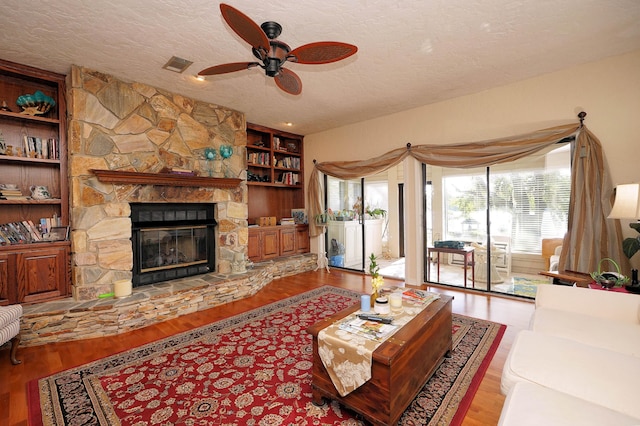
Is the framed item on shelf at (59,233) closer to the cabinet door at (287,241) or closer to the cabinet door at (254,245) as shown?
the cabinet door at (254,245)

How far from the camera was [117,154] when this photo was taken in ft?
11.3

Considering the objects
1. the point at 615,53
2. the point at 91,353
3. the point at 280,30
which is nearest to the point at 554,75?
the point at 615,53

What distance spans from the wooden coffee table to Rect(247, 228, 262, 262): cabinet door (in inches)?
128

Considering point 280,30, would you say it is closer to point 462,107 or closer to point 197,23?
point 197,23

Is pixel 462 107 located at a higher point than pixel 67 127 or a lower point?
higher

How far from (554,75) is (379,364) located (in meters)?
3.97

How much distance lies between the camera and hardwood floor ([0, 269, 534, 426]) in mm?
1890

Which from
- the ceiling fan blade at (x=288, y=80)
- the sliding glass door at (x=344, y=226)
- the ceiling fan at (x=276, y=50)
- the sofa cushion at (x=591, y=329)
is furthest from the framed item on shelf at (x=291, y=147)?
the sofa cushion at (x=591, y=329)

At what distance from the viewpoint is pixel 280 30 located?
237cm

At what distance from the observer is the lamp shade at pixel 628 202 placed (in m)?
2.22

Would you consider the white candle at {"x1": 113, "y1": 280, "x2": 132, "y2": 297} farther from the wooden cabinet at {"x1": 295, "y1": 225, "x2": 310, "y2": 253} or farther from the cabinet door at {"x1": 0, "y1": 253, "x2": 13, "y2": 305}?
the wooden cabinet at {"x1": 295, "y1": 225, "x2": 310, "y2": 253}

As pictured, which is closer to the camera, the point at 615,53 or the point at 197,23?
the point at 197,23

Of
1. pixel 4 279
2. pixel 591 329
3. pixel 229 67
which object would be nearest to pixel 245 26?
pixel 229 67

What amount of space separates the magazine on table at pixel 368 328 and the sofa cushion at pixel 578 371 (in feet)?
2.11
